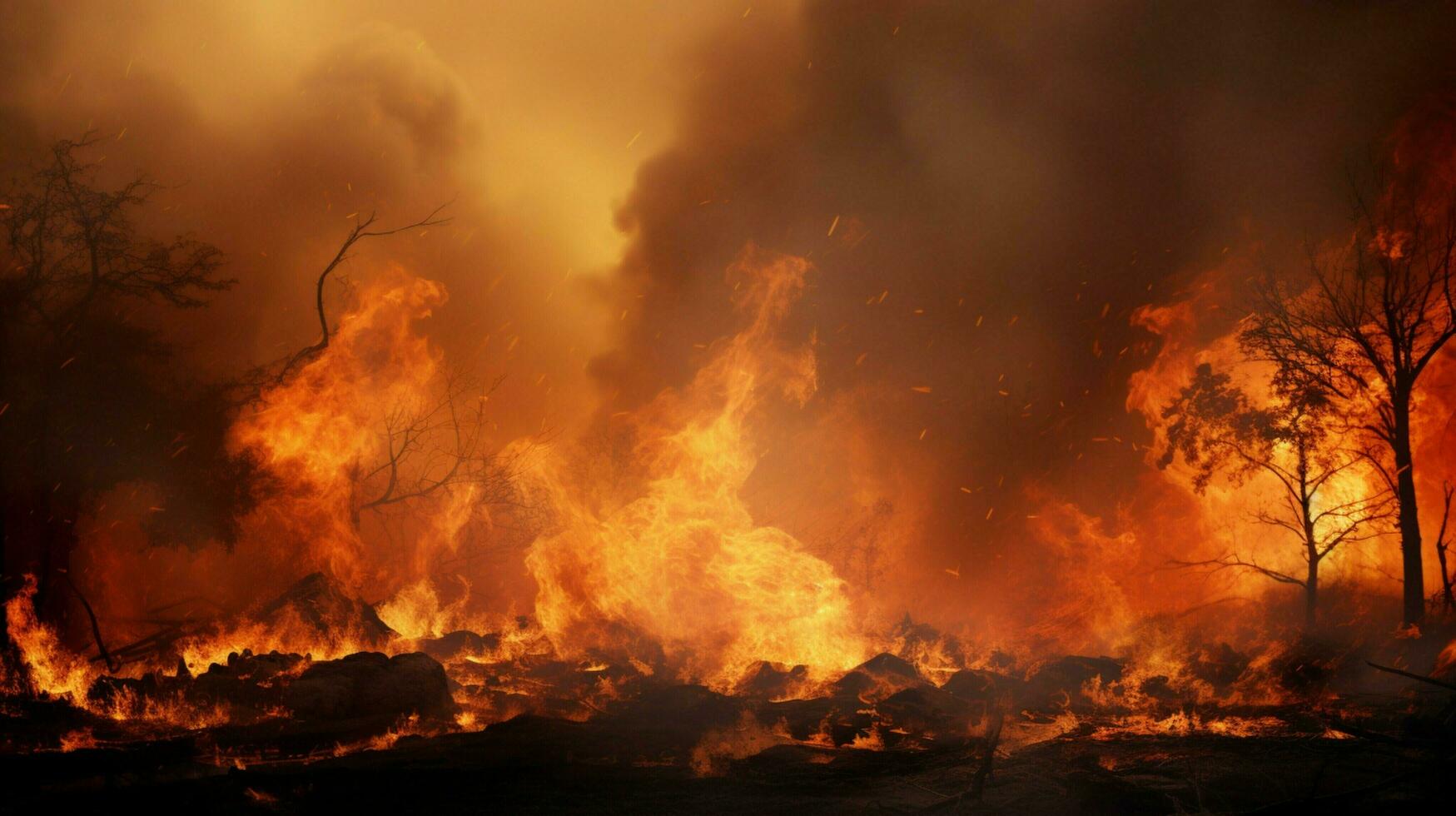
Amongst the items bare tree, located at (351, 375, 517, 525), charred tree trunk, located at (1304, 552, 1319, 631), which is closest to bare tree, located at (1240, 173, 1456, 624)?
charred tree trunk, located at (1304, 552, 1319, 631)

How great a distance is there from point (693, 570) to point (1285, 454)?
14.6 m

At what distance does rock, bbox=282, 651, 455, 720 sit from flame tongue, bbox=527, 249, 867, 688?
665 centimetres

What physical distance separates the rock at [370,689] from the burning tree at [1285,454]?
16.5m

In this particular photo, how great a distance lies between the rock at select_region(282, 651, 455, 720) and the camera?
1161cm

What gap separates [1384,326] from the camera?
15.4 m

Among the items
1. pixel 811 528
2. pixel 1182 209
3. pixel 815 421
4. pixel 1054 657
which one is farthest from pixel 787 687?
pixel 1182 209

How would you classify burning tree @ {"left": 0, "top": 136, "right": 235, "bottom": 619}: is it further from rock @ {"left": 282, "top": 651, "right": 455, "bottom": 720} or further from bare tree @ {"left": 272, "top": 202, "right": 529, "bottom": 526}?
rock @ {"left": 282, "top": 651, "right": 455, "bottom": 720}

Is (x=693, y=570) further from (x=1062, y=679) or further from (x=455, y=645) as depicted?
(x=1062, y=679)

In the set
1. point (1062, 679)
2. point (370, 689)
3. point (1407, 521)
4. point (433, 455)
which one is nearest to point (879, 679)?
point (1062, 679)

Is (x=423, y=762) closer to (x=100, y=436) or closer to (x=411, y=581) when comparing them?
(x=100, y=436)

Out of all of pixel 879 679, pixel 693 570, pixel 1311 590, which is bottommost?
pixel 879 679

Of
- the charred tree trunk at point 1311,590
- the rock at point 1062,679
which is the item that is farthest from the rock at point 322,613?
the charred tree trunk at point 1311,590

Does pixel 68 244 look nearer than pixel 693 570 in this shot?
Yes

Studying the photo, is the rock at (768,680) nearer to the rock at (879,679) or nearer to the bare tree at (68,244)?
the rock at (879,679)
